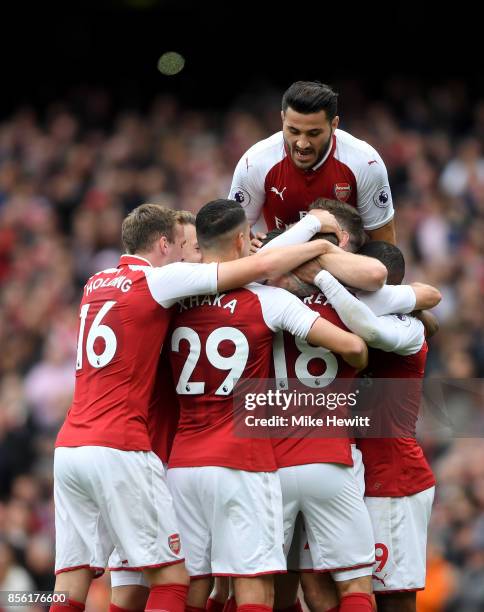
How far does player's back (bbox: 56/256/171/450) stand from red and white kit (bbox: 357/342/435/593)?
116 centimetres

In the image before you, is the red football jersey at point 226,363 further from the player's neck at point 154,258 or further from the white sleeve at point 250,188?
the white sleeve at point 250,188

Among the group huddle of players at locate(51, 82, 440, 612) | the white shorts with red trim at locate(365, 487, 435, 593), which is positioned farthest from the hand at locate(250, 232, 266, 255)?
the white shorts with red trim at locate(365, 487, 435, 593)

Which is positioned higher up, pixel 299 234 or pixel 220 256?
pixel 299 234

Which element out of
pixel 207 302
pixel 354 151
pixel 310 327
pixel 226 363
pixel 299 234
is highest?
pixel 354 151

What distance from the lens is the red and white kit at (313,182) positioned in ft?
20.8

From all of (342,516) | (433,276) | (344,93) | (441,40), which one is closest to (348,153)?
(342,516)

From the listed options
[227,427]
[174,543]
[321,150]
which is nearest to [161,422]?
[227,427]

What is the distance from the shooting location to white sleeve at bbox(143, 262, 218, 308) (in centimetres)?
550

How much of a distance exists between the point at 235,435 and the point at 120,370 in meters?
0.64

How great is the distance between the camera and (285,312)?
17.9 feet

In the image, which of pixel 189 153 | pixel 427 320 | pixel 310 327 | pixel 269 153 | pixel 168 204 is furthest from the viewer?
pixel 189 153

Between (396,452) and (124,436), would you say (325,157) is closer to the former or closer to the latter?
(396,452)

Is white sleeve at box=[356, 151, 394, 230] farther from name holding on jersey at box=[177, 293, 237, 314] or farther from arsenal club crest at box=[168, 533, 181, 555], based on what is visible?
arsenal club crest at box=[168, 533, 181, 555]

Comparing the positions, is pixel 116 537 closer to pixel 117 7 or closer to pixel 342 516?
pixel 342 516
